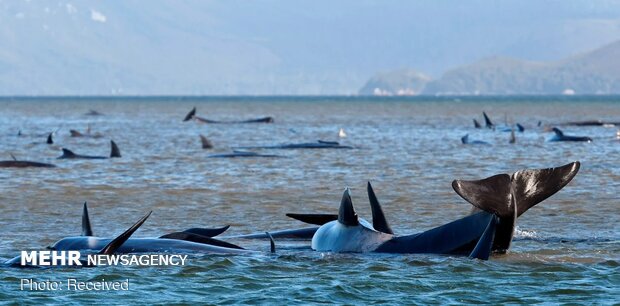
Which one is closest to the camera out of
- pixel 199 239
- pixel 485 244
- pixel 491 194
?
pixel 491 194

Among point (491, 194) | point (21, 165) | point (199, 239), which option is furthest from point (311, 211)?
point (21, 165)

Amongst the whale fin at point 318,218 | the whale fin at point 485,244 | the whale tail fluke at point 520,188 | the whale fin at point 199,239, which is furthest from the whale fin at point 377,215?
the whale tail fluke at point 520,188

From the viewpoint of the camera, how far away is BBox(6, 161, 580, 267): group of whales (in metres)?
13.3

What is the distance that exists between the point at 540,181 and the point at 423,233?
2.23 m

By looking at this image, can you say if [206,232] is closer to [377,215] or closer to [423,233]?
[377,215]

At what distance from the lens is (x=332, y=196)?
24.2 m

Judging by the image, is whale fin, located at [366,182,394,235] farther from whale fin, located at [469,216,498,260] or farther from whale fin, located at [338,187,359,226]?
whale fin, located at [469,216,498,260]

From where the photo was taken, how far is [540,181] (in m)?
13.4

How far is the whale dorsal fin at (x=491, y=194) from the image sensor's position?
1277 centimetres

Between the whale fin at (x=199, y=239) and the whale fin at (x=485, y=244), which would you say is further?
the whale fin at (x=199, y=239)

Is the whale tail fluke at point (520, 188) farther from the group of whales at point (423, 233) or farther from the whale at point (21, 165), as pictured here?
the whale at point (21, 165)

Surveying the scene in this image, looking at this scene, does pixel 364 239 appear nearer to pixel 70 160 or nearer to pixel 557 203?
pixel 557 203

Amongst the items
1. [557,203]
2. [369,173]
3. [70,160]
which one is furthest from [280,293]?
[70,160]

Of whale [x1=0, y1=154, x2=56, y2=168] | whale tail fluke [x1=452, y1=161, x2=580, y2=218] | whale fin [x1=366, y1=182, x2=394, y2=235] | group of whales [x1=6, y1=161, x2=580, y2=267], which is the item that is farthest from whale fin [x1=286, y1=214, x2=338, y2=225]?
whale [x1=0, y1=154, x2=56, y2=168]
